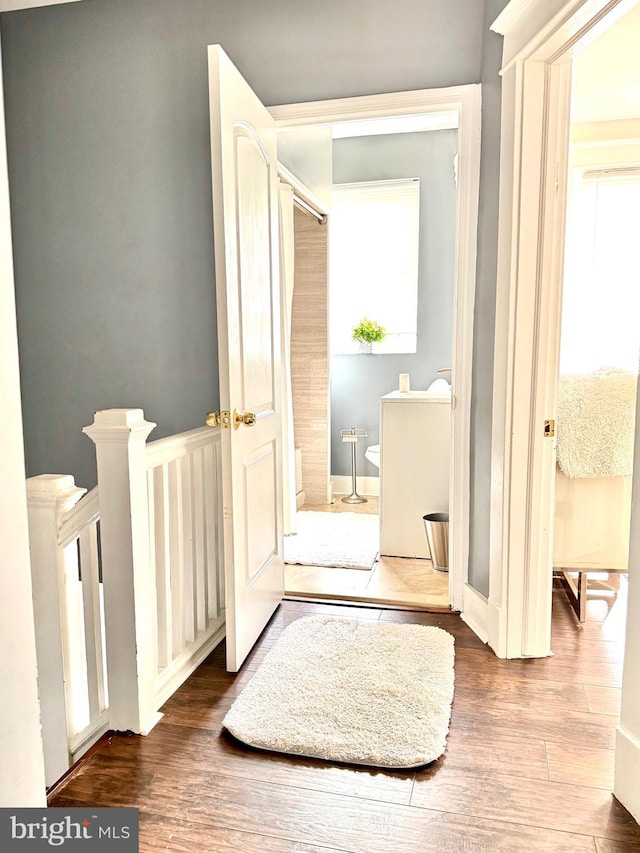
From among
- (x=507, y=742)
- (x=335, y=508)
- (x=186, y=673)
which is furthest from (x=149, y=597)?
(x=335, y=508)

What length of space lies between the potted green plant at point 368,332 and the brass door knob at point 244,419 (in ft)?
8.98

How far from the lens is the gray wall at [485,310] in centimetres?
243

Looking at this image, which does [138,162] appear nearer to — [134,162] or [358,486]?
[134,162]

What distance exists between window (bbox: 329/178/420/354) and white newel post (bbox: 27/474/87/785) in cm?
330

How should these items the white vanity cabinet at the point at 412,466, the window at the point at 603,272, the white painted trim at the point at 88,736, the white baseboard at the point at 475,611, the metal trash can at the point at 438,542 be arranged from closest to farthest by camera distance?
1. the white painted trim at the point at 88,736
2. the white baseboard at the point at 475,611
3. the metal trash can at the point at 438,542
4. the white vanity cabinet at the point at 412,466
5. the window at the point at 603,272

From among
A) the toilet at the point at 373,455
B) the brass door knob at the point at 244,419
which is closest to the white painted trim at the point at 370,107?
the brass door knob at the point at 244,419

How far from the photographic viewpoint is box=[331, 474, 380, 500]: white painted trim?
5.17m

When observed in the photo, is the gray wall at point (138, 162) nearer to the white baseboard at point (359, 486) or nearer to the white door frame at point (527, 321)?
the white door frame at point (527, 321)

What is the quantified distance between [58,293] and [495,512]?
231 cm

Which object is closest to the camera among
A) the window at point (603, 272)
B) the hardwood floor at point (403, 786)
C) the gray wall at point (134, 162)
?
the hardwood floor at point (403, 786)

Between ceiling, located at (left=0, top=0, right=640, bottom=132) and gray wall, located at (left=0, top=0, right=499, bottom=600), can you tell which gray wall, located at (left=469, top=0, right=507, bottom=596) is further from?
ceiling, located at (left=0, top=0, right=640, bottom=132)

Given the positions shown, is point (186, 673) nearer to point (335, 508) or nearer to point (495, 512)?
point (495, 512)

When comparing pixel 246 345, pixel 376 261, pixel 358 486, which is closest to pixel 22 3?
pixel 246 345

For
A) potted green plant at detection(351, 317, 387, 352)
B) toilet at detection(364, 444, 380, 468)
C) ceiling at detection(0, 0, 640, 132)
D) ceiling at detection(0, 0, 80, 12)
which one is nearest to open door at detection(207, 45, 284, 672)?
ceiling at detection(0, 0, 80, 12)
